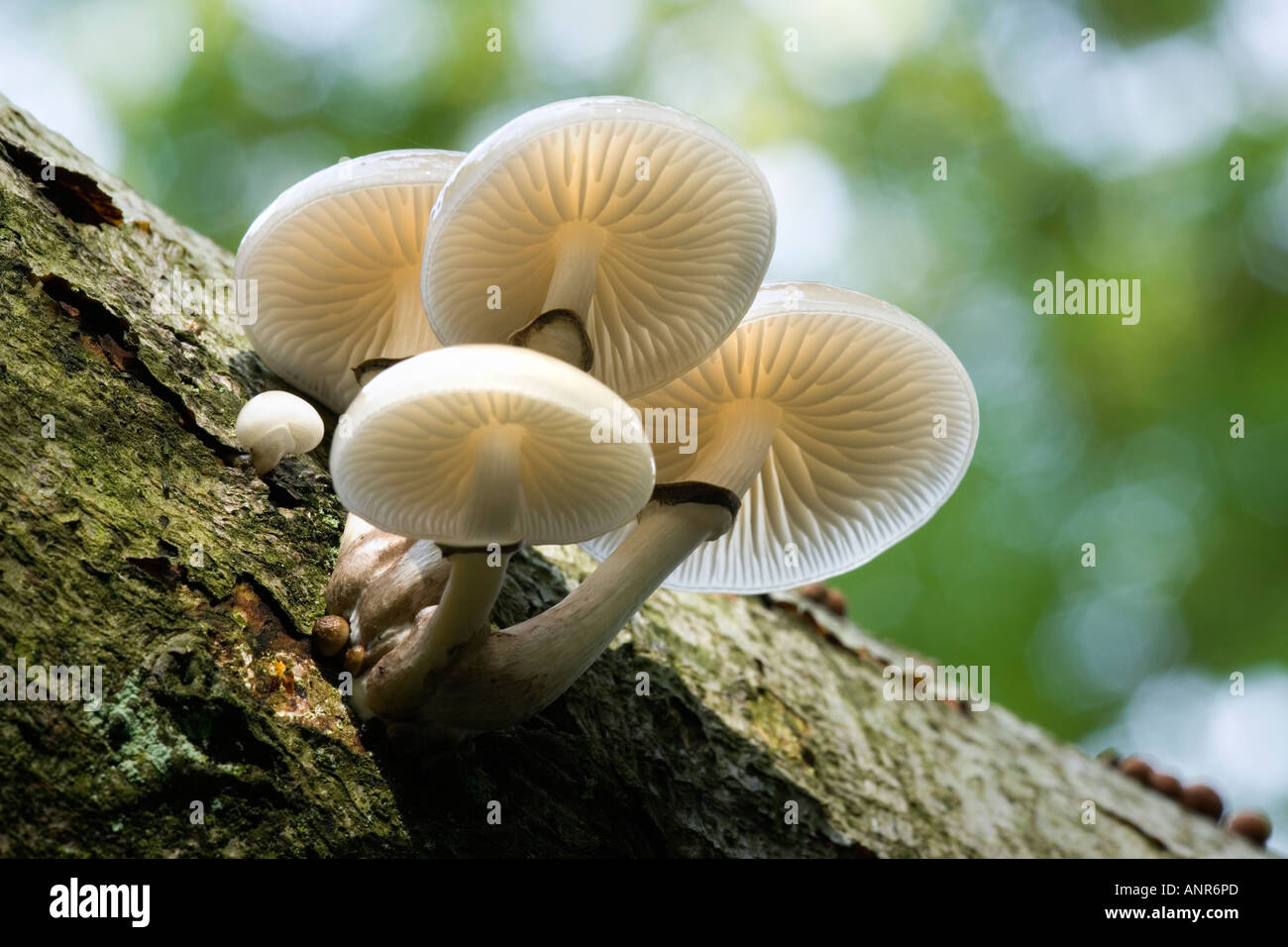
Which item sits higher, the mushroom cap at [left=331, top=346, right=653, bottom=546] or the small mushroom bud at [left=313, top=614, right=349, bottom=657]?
the mushroom cap at [left=331, top=346, right=653, bottom=546]

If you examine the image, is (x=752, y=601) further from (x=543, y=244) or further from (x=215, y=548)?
(x=215, y=548)

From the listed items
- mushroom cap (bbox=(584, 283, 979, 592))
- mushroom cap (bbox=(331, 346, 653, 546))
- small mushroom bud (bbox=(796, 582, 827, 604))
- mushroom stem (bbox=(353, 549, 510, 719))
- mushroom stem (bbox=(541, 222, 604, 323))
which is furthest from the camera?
small mushroom bud (bbox=(796, 582, 827, 604))

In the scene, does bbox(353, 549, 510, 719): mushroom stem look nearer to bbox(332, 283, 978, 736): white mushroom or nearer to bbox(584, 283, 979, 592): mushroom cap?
bbox(332, 283, 978, 736): white mushroom

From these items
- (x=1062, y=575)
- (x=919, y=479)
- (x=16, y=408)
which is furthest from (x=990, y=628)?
(x=16, y=408)

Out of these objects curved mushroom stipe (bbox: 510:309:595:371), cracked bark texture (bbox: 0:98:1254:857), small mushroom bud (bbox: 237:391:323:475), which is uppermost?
curved mushroom stipe (bbox: 510:309:595:371)

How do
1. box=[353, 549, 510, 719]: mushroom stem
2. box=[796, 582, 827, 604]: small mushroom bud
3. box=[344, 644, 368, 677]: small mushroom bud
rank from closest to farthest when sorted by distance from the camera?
box=[353, 549, 510, 719]: mushroom stem → box=[344, 644, 368, 677]: small mushroom bud → box=[796, 582, 827, 604]: small mushroom bud

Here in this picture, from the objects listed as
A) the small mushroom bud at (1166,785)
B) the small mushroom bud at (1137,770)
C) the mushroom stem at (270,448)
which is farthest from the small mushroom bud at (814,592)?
the mushroom stem at (270,448)

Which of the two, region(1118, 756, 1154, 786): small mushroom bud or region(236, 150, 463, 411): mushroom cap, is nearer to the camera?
region(236, 150, 463, 411): mushroom cap

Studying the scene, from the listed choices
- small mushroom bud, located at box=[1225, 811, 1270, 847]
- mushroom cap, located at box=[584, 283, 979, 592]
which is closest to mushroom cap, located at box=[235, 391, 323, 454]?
mushroom cap, located at box=[584, 283, 979, 592]

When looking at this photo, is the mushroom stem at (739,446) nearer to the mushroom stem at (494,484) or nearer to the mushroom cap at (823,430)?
the mushroom cap at (823,430)
